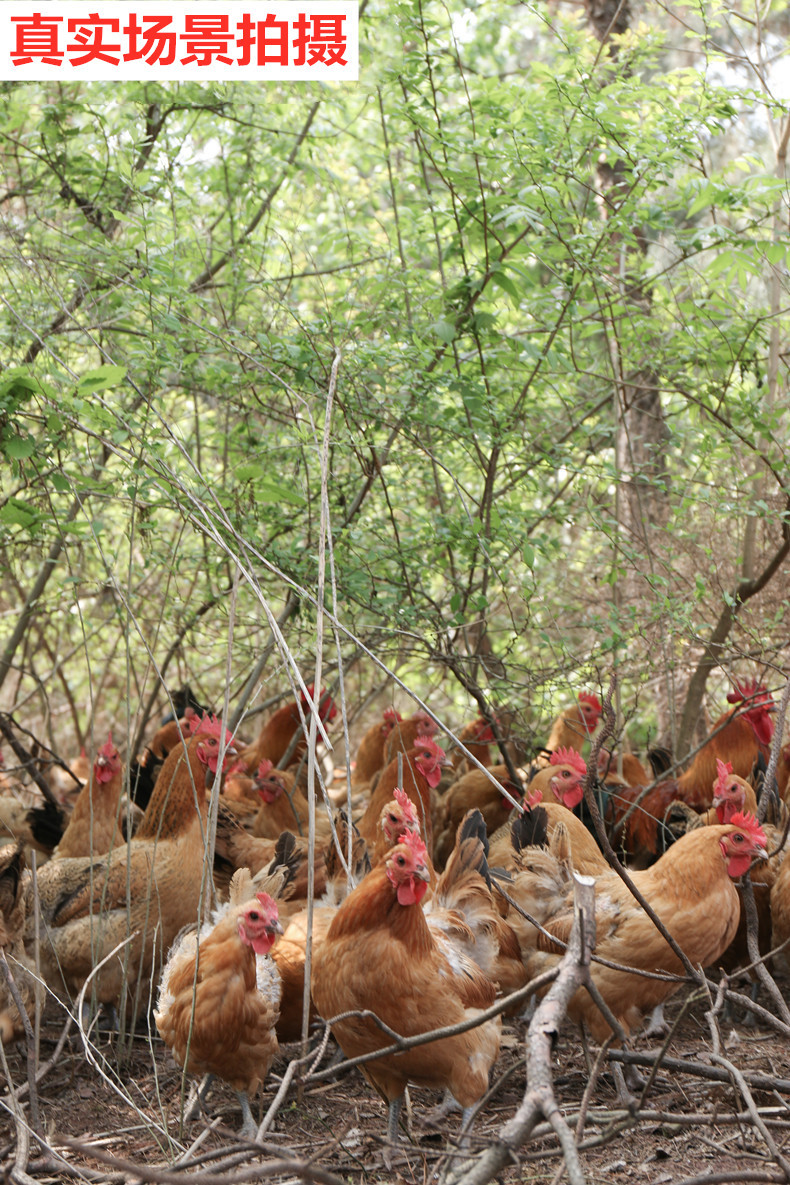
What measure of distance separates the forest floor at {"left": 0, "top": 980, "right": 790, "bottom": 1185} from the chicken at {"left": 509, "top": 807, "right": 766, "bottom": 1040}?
303 mm

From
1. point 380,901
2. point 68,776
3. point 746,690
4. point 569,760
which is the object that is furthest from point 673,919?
point 68,776

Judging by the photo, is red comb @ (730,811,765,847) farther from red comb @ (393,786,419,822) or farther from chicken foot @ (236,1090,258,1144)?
chicken foot @ (236,1090,258,1144)

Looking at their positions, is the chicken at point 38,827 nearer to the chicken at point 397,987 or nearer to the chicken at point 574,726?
the chicken at point 397,987

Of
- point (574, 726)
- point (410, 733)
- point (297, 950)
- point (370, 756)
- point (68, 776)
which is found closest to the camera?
point (297, 950)

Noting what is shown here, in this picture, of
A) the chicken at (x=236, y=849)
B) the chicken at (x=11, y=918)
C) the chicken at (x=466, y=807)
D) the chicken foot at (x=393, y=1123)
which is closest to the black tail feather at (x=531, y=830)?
the chicken at (x=236, y=849)

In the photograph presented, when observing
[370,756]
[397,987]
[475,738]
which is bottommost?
[397,987]

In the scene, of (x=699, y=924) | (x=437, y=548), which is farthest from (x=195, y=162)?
(x=699, y=924)

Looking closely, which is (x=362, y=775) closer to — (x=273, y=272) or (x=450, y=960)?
(x=450, y=960)

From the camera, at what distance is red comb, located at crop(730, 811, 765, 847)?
3.80 m

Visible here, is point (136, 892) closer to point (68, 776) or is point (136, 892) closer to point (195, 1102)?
point (195, 1102)

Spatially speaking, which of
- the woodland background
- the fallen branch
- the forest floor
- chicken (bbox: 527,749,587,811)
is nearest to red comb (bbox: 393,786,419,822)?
the woodland background

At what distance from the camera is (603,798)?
16.8ft

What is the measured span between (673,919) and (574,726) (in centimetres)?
249

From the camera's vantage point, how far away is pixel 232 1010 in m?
3.48
